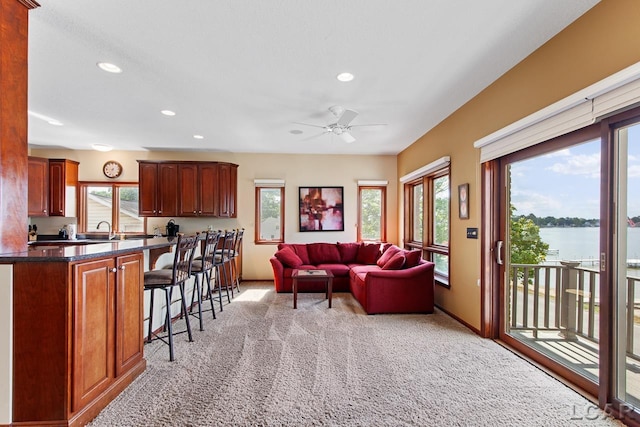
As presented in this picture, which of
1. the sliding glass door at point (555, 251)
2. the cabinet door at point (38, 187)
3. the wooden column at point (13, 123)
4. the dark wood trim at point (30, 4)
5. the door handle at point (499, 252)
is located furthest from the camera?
the cabinet door at point (38, 187)

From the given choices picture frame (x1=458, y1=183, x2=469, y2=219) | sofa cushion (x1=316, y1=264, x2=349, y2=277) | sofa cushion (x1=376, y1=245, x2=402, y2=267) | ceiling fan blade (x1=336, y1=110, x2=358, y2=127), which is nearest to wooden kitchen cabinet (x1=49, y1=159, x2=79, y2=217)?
sofa cushion (x1=316, y1=264, x2=349, y2=277)

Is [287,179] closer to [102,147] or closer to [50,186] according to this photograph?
[102,147]

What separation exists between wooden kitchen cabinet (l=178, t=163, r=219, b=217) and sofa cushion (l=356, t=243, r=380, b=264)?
2.92 metres

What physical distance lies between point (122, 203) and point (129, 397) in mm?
5154

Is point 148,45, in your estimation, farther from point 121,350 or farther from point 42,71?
point 121,350

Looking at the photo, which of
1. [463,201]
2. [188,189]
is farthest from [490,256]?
[188,189]

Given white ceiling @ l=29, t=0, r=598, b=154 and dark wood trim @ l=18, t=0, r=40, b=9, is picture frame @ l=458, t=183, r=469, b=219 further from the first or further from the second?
dark wood trim @ l=18, t=0, r=40, b=9

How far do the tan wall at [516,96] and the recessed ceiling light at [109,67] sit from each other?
375cm

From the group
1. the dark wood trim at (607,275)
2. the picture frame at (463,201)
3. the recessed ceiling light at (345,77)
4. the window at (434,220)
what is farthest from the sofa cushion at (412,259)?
the recessed ceiling light at (345,77)

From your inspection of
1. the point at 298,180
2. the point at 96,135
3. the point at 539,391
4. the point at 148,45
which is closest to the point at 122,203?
the point at 96,135

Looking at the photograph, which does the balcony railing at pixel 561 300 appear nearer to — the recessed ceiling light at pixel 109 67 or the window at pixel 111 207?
the recessed ceiling light at pixel 109 67

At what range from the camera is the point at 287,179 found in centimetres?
648

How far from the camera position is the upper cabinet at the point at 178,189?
19.5 ft

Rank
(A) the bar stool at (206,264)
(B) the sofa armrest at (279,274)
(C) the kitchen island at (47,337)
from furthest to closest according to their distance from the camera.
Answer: (B) the sofa armrest at (279,274) → (A) the bar stool at (206,264) → (C) the kitchen island at (47,337)
